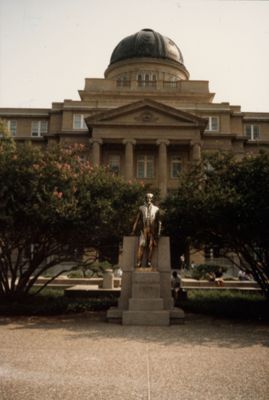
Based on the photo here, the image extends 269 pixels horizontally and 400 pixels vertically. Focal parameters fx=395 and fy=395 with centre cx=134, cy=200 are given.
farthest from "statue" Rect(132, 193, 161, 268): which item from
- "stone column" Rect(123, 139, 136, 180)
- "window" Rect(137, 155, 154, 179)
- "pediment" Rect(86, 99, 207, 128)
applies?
"window" Rect(137, 155, 154, 179)

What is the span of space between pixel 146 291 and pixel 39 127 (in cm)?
4491

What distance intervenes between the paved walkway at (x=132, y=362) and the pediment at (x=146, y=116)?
1437 inches

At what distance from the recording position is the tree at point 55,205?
47.0 ft

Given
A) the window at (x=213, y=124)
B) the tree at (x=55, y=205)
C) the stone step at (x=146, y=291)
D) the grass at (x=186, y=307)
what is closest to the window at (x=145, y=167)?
the window at (x=213, y=124)

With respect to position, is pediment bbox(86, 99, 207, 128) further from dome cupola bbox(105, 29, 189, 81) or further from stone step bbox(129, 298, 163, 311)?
stone step bbox(129, 298, 163, 311)

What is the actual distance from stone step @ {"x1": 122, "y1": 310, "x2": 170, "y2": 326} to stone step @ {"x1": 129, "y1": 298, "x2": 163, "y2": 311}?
21 cm

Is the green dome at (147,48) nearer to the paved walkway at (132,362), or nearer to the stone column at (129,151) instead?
the stone column at (129,151)

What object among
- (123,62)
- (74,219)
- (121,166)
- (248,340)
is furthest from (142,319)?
(123,62)

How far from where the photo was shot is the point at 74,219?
14.5 m

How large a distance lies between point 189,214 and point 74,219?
4.39 m

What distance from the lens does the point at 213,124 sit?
5147 cm

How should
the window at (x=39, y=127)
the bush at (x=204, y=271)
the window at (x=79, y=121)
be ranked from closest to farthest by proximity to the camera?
the bush at (x=204, y=271) → the window at (x=79, y=121) → the window at (x=39, y=127)

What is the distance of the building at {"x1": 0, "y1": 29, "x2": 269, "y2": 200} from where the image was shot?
46.8 meters

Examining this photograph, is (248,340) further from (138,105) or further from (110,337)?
(138,105)
